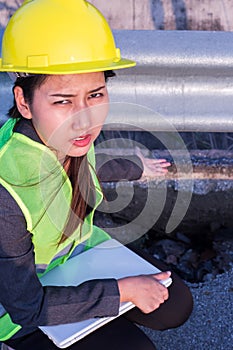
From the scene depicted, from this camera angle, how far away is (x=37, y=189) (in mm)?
1991

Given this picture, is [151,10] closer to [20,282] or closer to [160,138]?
[160,138]

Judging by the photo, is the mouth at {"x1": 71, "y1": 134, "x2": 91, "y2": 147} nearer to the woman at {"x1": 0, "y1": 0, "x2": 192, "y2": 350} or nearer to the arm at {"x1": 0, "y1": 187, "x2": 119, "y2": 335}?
the woman at {"x1": 0, "y1": 0, "x2": 192, "y2": 350}

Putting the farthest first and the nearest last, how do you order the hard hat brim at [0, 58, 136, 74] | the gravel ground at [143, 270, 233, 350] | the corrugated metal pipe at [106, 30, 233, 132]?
the corrugated metal pipe at [106, 30, 233, 132], the gravel ground at [143, 270, 233, 350], the hard hat brim at [0, 58, 136, 74]

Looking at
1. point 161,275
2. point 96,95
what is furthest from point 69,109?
point 161,275

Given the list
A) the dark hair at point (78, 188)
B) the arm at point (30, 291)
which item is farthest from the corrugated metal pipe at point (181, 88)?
the arm at point (30, 291)

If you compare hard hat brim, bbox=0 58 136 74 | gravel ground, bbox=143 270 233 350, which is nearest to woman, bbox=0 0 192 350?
hard hat brim, bbox=0 58 136 74

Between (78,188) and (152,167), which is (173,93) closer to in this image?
(152,167)

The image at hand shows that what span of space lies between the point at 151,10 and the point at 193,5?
0.72 ft

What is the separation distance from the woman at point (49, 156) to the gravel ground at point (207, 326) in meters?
0.49

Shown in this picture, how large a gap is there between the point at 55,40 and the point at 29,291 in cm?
71

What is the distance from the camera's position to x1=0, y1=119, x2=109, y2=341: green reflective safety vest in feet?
6.35

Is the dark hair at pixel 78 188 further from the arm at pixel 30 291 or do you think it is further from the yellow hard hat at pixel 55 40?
the arm at pixel 30 291

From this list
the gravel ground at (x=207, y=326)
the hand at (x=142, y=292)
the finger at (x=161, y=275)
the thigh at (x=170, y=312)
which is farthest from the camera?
the gravel ground at (x=207, y=326)

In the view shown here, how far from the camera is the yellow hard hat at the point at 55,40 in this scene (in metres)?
1.92
